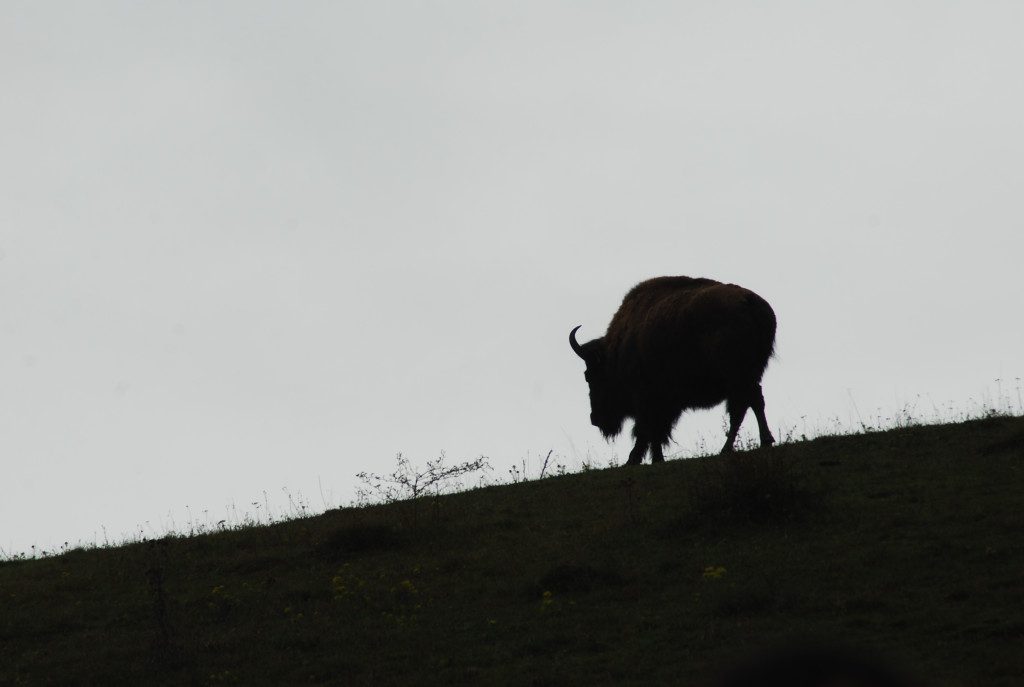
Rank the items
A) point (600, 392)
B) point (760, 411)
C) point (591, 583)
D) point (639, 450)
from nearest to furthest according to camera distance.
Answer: point (591, 583) < point (760, 411) < point (639, 450) < point (600, 392)

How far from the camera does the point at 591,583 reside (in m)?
10.6

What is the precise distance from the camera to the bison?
16.4m

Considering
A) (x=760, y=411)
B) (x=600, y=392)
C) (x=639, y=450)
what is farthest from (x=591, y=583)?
(x=600, y=392)

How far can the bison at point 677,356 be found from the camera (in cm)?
1638

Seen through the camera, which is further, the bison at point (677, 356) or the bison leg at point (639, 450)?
the bison leg at point (639, 450)

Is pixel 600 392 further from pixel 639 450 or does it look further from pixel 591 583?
pixel 591 583

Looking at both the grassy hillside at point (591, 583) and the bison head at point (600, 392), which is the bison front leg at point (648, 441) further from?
the grassy hillside at point (591, 583)

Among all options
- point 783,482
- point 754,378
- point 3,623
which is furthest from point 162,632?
point 754,378

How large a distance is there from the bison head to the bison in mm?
15

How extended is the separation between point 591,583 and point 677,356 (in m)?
7.10

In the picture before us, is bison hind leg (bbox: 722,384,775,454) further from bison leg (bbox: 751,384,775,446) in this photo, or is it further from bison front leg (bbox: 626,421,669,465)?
bison front leg (bbox: 626,421,669,465)

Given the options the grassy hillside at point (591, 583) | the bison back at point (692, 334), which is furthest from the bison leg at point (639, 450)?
the grassy hillside at point (591, 583)

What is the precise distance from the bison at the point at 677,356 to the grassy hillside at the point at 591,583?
6.17 feet

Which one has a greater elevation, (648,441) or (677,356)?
(677,356)
